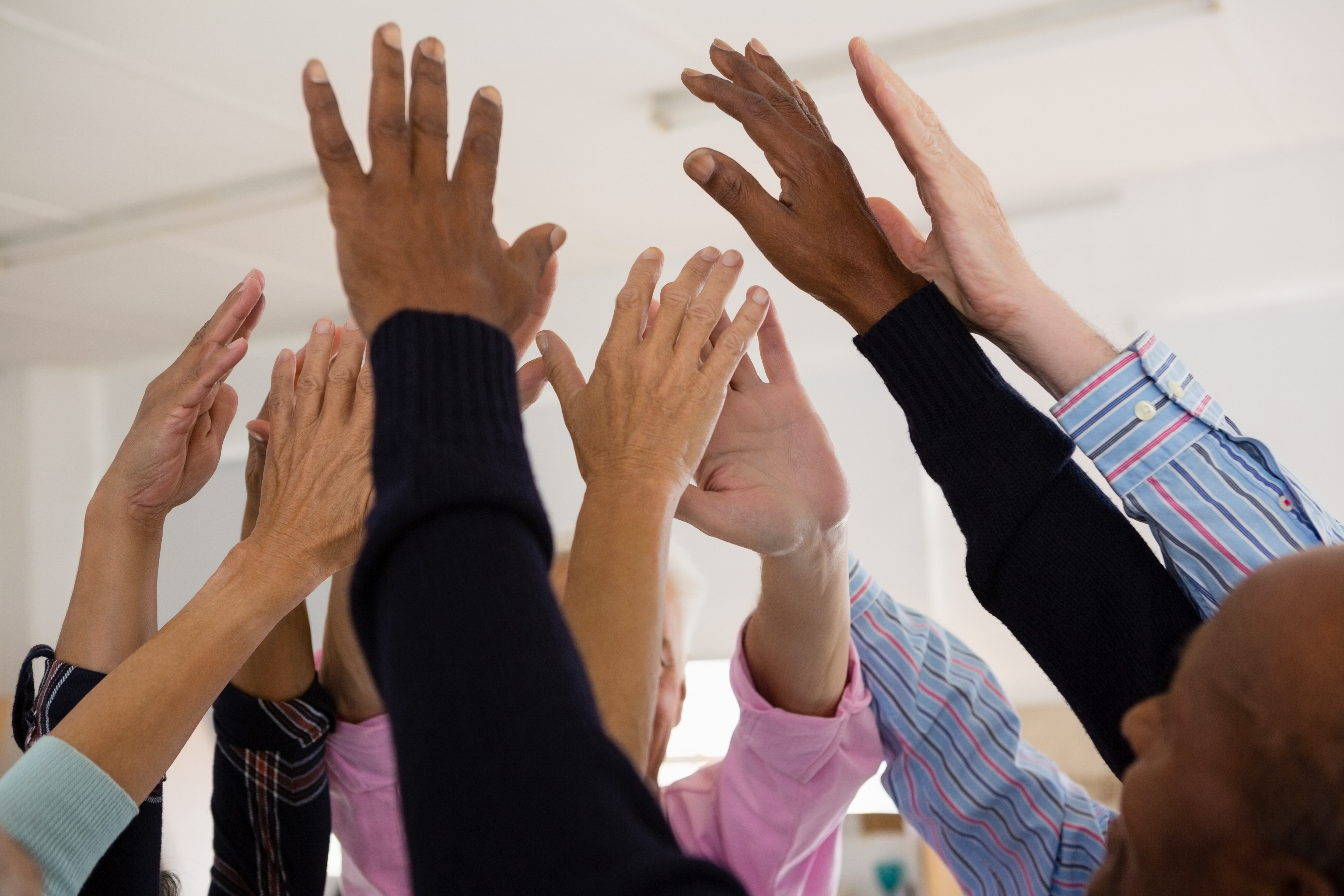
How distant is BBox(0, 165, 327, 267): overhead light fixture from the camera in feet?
10.9

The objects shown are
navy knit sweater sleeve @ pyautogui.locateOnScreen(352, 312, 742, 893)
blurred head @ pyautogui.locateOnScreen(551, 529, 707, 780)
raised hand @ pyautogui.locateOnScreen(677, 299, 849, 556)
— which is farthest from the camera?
blurred head @ pyautogui.locateOnScreen(551, 529, 707, 780)

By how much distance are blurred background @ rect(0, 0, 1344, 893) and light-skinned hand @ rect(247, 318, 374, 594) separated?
1.65 m

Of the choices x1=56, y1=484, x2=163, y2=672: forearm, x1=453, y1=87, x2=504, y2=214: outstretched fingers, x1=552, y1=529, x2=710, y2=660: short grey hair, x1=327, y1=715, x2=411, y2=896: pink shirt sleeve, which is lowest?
x1=327, y1=715, x2=411, y2=896: pink shirt sleeve

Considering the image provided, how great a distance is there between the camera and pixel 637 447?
2.36ft

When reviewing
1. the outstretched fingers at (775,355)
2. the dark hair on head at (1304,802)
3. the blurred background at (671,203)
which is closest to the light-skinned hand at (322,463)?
the outstretched fingers at (775,355)

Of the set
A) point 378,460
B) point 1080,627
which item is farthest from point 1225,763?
point 378,460

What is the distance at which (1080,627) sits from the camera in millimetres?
800

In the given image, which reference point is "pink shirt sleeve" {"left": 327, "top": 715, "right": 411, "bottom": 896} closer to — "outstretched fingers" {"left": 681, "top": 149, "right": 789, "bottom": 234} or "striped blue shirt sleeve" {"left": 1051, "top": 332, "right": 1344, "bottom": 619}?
"outstretched fingers" {"left": 681, "top": 149, "right": 789, "bottom": 234}

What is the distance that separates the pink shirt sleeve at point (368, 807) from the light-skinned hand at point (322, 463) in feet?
1.21

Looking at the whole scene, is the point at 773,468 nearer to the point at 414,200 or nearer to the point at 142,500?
the point at 414,200

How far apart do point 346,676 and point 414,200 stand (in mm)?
766

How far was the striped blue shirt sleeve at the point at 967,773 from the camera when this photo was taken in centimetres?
108

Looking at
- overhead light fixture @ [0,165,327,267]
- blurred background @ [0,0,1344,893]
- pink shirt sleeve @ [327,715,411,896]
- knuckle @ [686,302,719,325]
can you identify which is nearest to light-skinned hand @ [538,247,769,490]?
knuckle @ [686,302,719,325]

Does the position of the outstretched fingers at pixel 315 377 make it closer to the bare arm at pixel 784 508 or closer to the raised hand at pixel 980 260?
the bare arm at pixel 784 508
